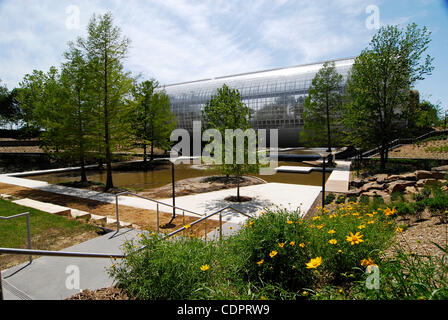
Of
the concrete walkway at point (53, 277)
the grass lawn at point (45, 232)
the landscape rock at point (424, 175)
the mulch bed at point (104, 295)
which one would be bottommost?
the grass lawn at point (45, 232)

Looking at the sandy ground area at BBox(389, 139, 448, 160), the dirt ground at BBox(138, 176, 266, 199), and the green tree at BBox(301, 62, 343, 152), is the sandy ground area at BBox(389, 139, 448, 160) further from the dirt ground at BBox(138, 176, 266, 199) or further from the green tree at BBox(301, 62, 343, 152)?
the dirt ground at BBox(138, 176, 266, 199)

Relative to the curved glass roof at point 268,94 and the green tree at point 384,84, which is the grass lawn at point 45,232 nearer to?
the green tree at point 384,84

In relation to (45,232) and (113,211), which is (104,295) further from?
(113,211)

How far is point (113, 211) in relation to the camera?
11.0m

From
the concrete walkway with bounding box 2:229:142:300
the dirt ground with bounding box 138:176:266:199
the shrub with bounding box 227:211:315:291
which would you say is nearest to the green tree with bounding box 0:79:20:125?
the dirt ground with bounding box 138:176:266:199

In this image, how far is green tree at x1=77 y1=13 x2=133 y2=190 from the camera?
15.8 meters

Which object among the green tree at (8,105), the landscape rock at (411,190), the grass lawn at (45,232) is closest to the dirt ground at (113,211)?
the grass lawn at (45,232)

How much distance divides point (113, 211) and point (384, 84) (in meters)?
22.4

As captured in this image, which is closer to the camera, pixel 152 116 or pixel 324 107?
pixel 324 107

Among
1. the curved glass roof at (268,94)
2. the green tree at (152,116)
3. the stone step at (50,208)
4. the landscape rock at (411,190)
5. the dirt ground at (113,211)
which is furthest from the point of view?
the curved glass roof at (268,94)

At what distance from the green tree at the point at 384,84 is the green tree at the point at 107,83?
19.0m

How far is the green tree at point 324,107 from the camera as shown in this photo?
1106 inches

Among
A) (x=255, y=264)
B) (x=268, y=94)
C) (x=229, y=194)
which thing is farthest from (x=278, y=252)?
(x=268, y=94)

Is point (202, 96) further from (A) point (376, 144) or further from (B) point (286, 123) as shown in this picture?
(A) point (376, 144)
